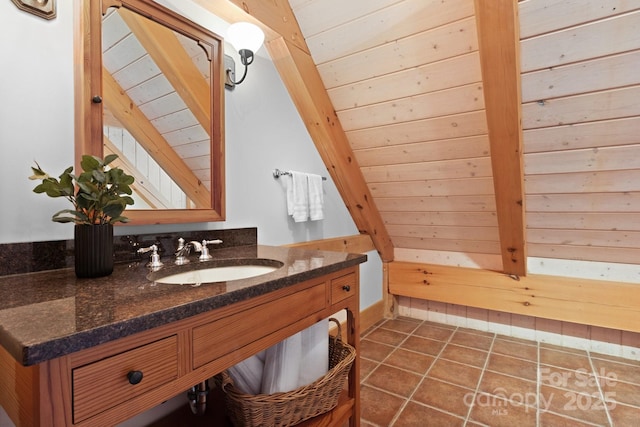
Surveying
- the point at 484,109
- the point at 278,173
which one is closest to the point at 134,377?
the point at 278,173

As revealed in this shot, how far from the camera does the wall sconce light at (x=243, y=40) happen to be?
1.41 metres

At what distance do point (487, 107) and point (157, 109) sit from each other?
1377 mm

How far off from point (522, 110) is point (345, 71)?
0.89m

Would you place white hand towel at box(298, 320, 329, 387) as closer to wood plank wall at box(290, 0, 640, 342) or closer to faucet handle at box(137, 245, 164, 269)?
faucet handle at box(137, 245, 164, 269)

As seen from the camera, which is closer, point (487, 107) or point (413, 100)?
point (487, 107)

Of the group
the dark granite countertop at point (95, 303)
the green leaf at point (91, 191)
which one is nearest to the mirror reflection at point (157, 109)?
the green leaf at point (91, 191)

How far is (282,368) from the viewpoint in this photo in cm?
114

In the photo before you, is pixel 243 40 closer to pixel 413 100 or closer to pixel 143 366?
pixel 413 100

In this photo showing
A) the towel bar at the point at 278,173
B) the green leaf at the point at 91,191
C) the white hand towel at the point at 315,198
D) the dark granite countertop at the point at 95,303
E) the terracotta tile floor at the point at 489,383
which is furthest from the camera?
the white hand towel at the point at 315,198

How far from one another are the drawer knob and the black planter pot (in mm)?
387

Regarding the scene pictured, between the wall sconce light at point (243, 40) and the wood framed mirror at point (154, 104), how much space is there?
0.07 metres

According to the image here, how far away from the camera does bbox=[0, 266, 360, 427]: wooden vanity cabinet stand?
52cm

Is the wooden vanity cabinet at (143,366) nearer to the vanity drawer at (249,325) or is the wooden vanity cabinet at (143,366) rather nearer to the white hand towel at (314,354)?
the vanity drawer at (249,325)

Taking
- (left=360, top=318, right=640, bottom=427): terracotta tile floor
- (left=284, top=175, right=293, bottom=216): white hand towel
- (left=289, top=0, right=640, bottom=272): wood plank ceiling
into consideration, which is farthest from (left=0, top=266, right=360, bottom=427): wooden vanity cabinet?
(left=289, top=0, right=640, bottom=272): wood plank ceiling
